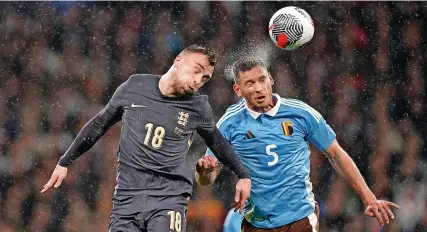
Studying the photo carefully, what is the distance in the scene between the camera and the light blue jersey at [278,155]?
4.36 meters

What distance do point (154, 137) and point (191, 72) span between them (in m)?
0.39

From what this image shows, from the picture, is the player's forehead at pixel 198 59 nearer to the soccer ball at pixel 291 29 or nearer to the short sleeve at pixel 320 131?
the short sleeve at pixel 320 131

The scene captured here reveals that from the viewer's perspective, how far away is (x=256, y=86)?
4355 millimetres

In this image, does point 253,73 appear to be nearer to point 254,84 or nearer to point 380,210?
point 254,84

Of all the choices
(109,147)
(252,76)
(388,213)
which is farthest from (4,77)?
(388,213)

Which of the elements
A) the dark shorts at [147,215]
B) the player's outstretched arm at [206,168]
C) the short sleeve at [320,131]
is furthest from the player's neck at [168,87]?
the short sleeve at [320,131]

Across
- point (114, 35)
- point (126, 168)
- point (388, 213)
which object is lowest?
point (388, 213)

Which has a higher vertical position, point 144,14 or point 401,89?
point 144,14

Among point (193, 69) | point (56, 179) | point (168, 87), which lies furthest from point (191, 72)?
point (56, 179)

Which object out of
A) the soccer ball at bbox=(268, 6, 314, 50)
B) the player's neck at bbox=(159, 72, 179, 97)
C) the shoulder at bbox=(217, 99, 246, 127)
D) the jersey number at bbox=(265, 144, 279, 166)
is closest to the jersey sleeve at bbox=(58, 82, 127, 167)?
the player's neck at bbox=(159, 72, 179, 97)

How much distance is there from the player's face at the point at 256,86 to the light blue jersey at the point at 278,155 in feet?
0.27

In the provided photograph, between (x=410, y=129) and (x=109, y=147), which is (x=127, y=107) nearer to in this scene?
(x=109, y=147)

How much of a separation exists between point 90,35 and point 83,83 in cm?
51

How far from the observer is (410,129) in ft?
24.1
